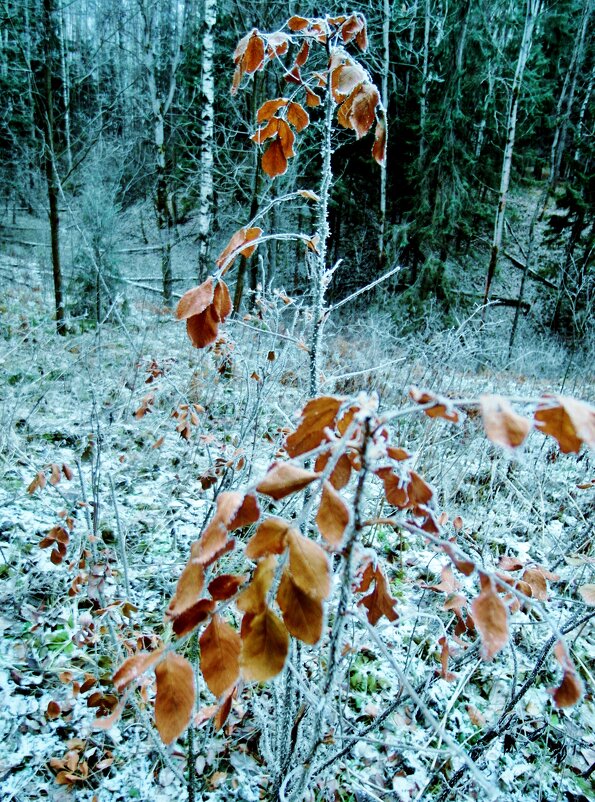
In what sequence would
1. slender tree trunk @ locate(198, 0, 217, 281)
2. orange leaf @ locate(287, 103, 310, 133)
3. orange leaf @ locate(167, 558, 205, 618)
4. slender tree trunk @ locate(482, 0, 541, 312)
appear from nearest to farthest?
orange leaf @ locate(167, 558, 205, 618)
orange leaf @ locate(287, 103, 310, 133)
slender tree trunk @ locate(198, 0, 217, 281)
slender tree trunk @ locate(482, 0, 541, 312)

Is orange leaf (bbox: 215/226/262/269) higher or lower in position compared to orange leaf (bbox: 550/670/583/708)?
higher

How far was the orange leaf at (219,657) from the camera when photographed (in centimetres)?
60

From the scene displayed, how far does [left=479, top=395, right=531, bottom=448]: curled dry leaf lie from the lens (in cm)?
45

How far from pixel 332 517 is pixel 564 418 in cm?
30

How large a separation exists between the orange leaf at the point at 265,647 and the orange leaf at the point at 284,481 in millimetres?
145

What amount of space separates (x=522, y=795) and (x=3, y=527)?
3019 mm

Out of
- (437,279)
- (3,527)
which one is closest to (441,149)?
(437,279)

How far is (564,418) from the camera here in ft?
1.67

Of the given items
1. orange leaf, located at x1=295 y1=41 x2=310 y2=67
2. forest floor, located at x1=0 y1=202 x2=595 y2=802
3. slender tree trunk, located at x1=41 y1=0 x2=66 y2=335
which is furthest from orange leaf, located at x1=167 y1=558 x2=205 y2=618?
slender tree trunk, located at x1=41 y1=0 x2=66 y2=335

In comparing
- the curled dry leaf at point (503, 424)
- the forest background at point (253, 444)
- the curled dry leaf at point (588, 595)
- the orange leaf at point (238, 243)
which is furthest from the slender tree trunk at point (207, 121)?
the curled dry leaf at point (503, 424)

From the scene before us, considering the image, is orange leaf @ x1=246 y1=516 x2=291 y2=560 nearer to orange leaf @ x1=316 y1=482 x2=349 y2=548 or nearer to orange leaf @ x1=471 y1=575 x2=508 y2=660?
orange leaf @ x1=316 y1=482 x2=349 y2=548

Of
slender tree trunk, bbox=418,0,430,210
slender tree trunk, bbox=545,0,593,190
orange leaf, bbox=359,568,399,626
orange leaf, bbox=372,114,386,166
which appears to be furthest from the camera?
slender tree trunk, bbox=545,0,593,190

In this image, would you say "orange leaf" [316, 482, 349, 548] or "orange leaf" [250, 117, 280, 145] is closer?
"orange leaf" [316, 482, 349, 548]

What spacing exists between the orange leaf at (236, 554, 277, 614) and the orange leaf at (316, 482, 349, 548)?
0.07 m
